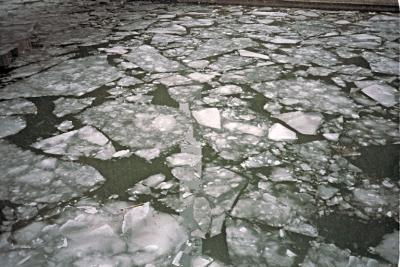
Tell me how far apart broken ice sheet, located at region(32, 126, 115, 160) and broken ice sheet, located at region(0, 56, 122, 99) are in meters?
0.70

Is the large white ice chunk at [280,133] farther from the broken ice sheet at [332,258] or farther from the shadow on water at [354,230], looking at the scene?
the broken ice sheet at [332,258]

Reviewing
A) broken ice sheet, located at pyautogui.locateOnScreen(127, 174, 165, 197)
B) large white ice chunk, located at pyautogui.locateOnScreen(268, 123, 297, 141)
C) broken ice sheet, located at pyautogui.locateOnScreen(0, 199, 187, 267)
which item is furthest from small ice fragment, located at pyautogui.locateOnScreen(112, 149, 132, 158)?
large white ice chunk, located at pyautogui.locateOnScreen(268, 123, 297, 141)

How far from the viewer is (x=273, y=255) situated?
1.37 meters

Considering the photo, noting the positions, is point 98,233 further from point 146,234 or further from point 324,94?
point 324,94

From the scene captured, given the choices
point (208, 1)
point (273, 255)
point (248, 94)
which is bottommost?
point (273, 255)

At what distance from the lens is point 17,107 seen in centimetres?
260

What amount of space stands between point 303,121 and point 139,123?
1.14 metres

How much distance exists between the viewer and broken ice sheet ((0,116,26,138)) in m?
2.27

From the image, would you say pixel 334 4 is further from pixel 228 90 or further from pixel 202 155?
pixel 202 155

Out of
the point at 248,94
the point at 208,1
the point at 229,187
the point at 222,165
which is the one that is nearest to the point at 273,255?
the point at 229,187

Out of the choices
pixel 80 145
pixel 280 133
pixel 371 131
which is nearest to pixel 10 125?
pixel 80 145

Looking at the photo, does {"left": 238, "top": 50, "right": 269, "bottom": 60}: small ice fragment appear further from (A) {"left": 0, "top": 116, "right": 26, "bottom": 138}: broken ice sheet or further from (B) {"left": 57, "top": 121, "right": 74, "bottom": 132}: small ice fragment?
(A) {"left": 0, "top": 116, "right": 26, "bottom": 138}: broken ice sheet

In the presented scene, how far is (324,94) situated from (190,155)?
1350 mm

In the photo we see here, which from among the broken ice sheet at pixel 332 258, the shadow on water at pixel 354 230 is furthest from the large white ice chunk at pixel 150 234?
the shadow on water at pixel 354 230
